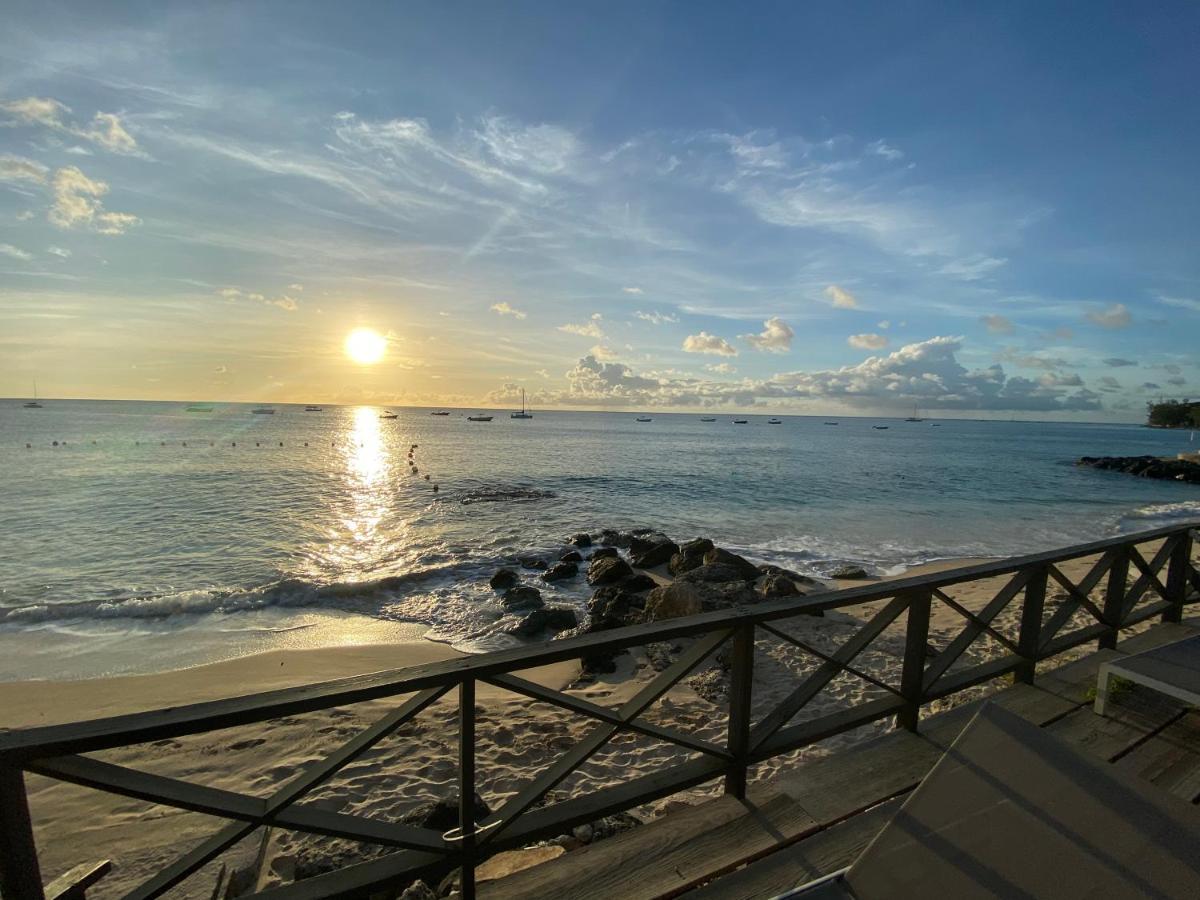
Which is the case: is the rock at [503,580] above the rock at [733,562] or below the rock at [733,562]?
below

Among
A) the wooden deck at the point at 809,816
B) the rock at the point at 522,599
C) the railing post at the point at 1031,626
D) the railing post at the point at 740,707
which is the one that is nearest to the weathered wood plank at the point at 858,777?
the wooden deck at the point at 809,816

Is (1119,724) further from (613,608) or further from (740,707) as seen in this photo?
(613,608)

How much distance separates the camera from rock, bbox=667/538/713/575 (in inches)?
677

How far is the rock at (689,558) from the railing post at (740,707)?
13.6 meters

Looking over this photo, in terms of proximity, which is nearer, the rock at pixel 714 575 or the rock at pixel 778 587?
the rock at pixel 778 587

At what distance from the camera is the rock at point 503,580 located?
15570 mm

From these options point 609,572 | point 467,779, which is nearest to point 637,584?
point 609,572

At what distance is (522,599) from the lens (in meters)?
14.0

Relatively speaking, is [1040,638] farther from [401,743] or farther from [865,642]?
[401,743]

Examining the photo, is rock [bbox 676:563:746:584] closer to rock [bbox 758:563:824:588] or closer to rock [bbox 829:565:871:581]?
rock [bbox 758:563:824:588]

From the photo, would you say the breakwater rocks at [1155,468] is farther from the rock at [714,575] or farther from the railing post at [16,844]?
the railing post at [16,844]

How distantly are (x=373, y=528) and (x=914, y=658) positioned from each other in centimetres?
2274

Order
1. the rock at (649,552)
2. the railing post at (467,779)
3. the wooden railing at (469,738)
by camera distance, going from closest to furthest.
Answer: the wooden railing at (469,738) < the railing post at (467,779) < the rock at (649,552)

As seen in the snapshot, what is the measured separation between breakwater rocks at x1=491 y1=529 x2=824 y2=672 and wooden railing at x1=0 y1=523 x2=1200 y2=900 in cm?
417
